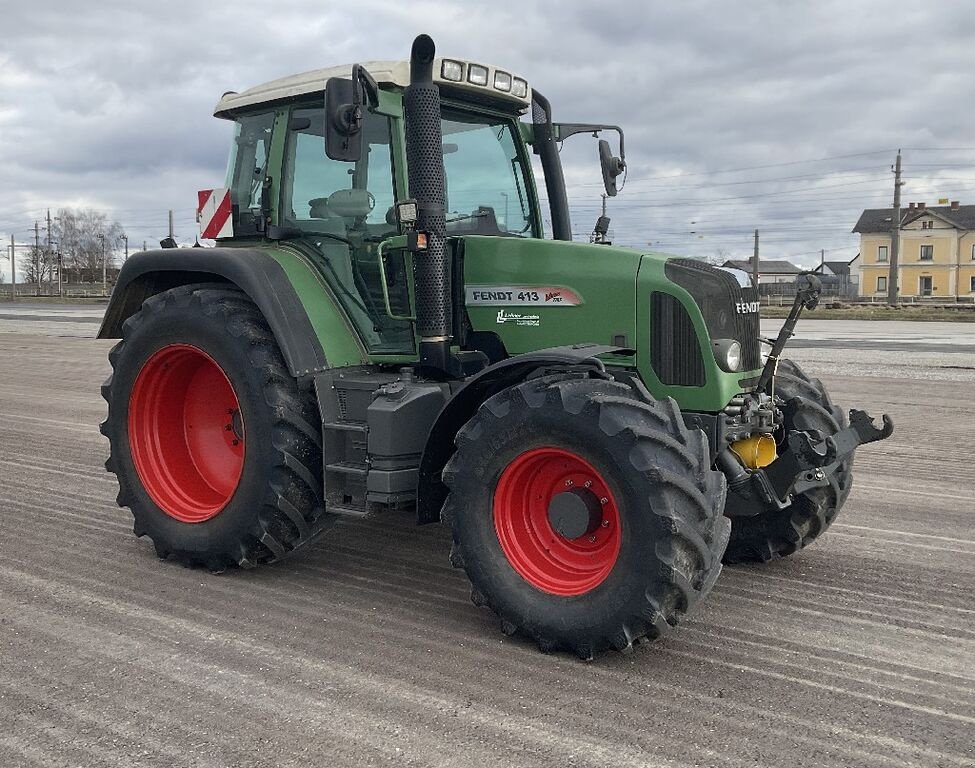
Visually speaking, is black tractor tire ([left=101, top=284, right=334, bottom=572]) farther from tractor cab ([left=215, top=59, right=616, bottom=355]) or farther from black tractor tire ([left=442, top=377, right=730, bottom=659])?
black tractor tire ([left=442, top=377, right=730, bottom=659])

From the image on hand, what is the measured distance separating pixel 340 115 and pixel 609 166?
2013mm

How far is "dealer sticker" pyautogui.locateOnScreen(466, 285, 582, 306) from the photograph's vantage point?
4.72 meters

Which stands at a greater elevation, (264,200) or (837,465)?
(264,200)

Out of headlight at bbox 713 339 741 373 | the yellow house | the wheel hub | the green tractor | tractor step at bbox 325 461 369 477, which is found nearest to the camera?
the green tractor

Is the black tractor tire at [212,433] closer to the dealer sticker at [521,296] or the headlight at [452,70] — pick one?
the dealer sticker at [521,296]

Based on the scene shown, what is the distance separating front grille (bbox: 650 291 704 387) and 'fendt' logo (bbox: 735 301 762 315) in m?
0.53

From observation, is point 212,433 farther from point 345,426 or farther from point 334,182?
point 334,182

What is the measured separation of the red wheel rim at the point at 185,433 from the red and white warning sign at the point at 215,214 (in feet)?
2.55

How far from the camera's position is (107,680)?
381 centimetres

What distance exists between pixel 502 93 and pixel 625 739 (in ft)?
11.3

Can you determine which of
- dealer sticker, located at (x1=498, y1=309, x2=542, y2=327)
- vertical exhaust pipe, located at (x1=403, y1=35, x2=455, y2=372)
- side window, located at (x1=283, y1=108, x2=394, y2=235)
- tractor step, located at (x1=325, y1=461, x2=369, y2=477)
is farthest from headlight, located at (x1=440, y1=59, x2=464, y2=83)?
tractor step, located at (x1=325, y1=461, x2=369, y2=477)

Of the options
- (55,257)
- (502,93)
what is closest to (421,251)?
(502,93)

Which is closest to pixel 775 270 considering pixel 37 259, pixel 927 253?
pixel 927 253

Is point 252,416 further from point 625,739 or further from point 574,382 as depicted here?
point 625,739
